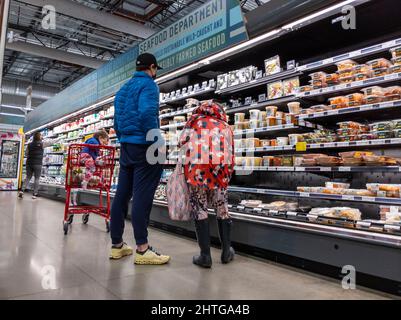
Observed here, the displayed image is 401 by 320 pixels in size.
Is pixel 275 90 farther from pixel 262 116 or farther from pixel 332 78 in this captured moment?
pixel 332 78

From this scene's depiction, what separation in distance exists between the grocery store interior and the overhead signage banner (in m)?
0.02

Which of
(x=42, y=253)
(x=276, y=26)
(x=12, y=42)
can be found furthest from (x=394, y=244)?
(x=12, y=42)

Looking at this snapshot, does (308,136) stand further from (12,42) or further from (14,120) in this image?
(14,120)

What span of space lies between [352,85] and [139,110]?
1970 millimetres

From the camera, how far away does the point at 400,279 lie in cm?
211

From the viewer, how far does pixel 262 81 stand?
378cm

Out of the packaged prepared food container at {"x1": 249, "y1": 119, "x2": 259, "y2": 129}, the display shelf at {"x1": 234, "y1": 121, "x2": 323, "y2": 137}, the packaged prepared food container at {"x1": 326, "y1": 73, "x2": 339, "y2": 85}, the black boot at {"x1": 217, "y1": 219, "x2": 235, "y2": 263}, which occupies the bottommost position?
the black boot at {"x1": 217, "y1": 219, "x2": 235, "y2": 263}

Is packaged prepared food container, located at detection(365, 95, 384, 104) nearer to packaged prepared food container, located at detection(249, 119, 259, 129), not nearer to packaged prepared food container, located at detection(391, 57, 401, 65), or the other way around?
packaged prepared food container, located at detection(391, 57, 401, 65)

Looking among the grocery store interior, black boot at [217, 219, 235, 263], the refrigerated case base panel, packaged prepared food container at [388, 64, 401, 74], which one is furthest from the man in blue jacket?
packaged prepared food container at [388, 64, 401, 74]

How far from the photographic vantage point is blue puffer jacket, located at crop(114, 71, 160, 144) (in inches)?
106

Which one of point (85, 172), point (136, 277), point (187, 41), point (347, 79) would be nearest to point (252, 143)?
point (347, 79)

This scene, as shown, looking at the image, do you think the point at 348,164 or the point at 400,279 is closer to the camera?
the point at 400,279

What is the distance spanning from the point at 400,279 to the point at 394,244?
0.74ft

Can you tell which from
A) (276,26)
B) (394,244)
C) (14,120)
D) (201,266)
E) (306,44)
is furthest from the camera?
(14,120)
